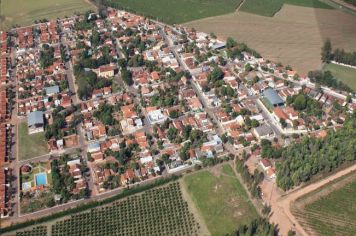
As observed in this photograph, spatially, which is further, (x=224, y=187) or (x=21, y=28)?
(x=21, y=28)

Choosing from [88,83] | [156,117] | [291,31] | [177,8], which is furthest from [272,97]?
[177,8]

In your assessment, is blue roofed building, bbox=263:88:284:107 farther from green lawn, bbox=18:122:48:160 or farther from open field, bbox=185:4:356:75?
green lawn, bbox=18:122:48:160

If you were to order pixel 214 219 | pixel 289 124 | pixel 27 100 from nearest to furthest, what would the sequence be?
1. pixel 214 219
2. pixel 289 124
3. pixel 27 100

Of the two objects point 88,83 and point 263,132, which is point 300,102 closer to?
point 263,132

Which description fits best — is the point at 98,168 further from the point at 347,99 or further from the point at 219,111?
the point at 347,99

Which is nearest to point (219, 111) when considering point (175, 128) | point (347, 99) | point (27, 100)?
point (175, 128)

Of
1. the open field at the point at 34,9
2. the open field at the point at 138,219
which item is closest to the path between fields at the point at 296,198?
the open field at the point at 138,219

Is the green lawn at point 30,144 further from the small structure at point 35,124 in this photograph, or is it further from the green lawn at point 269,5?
the green lawn at point 269,5
